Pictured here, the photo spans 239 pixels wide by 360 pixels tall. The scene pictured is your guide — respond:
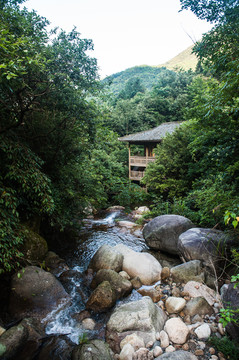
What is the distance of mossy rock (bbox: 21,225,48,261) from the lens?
203 inches

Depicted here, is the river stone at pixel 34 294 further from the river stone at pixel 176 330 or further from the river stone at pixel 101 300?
the river stone at pixel 176 330

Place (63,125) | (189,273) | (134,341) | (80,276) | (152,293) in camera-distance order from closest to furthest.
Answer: (134,341) → (152,293) → (189,273) → (80,276) → (63,125)

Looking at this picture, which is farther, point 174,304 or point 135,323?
point 174,304

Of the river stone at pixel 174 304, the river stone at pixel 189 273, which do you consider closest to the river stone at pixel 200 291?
the river stone at pixel 189 273

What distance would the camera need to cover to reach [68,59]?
7422 millimetres

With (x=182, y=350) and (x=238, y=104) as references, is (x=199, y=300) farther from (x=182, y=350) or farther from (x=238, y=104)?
(x=238, y=104)

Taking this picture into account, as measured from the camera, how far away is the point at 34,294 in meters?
4.27

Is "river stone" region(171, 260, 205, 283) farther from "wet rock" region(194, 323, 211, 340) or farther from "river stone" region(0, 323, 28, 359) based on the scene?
"river stone" region(0, 323, 28, 359)

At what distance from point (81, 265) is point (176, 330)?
341 cm

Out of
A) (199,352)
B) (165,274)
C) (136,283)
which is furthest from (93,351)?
(165,274)

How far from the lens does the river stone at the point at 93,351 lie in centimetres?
309

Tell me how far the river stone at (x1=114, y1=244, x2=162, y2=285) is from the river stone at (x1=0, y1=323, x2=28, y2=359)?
111 inches

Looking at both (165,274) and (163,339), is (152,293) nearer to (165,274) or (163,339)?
(165,274)

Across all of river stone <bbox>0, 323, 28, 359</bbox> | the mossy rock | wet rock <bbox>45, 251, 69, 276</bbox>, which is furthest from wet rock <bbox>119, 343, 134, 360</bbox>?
the mossy rock
